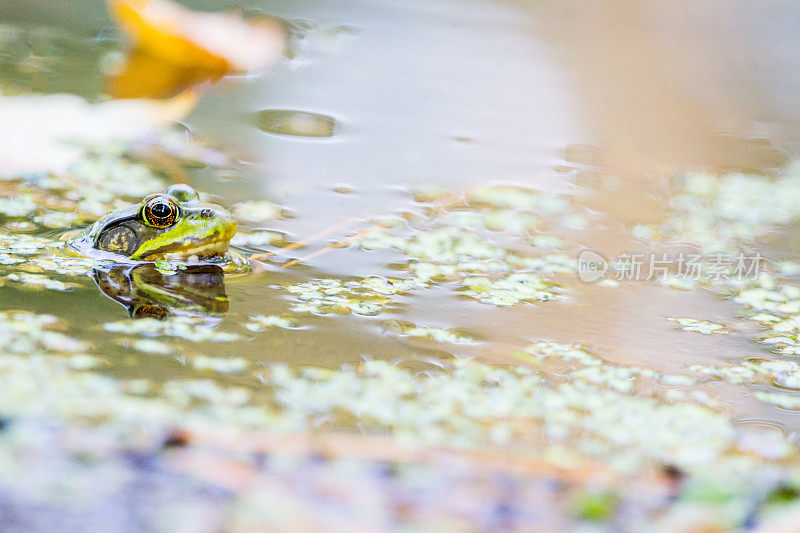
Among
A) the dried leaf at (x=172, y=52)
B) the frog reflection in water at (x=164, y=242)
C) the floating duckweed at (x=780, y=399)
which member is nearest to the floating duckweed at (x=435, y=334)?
the frog reflection in water at (x=164, y=242)

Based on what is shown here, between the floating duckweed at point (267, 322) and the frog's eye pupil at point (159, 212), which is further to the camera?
the frog's eye pupil at point (159, 212)

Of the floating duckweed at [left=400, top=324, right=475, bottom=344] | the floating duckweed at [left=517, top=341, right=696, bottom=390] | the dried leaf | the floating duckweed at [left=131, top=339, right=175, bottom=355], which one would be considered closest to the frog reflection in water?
the floating duckweed at [left=131, top=339, right=175, bottom=355]

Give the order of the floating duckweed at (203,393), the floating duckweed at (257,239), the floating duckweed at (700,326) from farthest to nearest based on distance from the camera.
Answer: the floating duckweed at (257,239)
the floating duckweed at (700,326)
the floating duckweed at (203,393)

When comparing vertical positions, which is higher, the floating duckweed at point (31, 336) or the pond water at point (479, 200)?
the pond water at point (479, 200)

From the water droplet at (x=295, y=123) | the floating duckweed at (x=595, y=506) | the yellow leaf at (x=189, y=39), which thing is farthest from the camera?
the yellow leaf at (x=189, y=39)

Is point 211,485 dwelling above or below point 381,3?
below

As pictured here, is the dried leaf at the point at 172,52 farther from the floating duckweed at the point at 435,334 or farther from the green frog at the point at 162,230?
the floating duckweed at the point at 435,334

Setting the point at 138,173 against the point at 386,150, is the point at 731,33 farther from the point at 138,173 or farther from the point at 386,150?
the point at 138,173

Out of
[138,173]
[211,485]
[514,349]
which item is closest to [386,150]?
[138,173]
